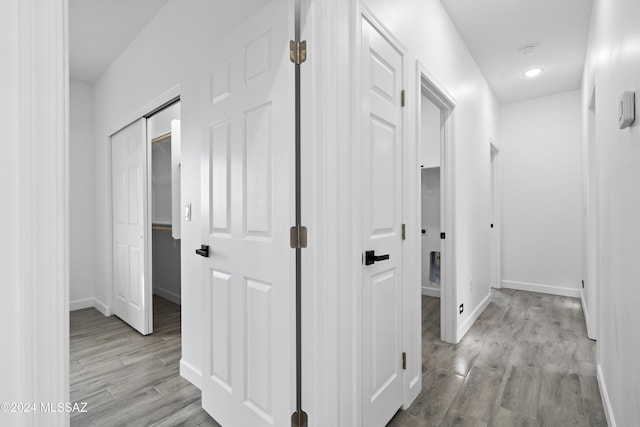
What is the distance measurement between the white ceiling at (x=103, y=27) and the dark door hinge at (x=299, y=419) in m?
2.88

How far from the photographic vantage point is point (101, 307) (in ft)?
12.1

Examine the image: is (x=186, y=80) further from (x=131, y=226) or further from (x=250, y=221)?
(x=131, y=226)

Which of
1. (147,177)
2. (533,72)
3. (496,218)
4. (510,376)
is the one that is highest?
(533,72)

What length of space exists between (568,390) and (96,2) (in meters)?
4.34

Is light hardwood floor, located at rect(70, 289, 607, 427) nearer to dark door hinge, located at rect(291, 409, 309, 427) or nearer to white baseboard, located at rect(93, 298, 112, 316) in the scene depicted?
white baseboard, located at rect(93, 298, 112, 316)

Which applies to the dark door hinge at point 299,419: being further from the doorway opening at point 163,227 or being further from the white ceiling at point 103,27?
the white ceiling at point 103,27

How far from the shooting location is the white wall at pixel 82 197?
3.74 m

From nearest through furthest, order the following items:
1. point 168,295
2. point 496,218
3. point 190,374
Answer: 1. point 190,374
2. point 168,295
3. point 496,218

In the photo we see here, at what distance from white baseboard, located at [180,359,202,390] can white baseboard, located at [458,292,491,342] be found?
2.12 m

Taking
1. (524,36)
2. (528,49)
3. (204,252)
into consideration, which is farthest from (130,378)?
(528,49)

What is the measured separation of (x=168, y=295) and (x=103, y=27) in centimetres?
294
